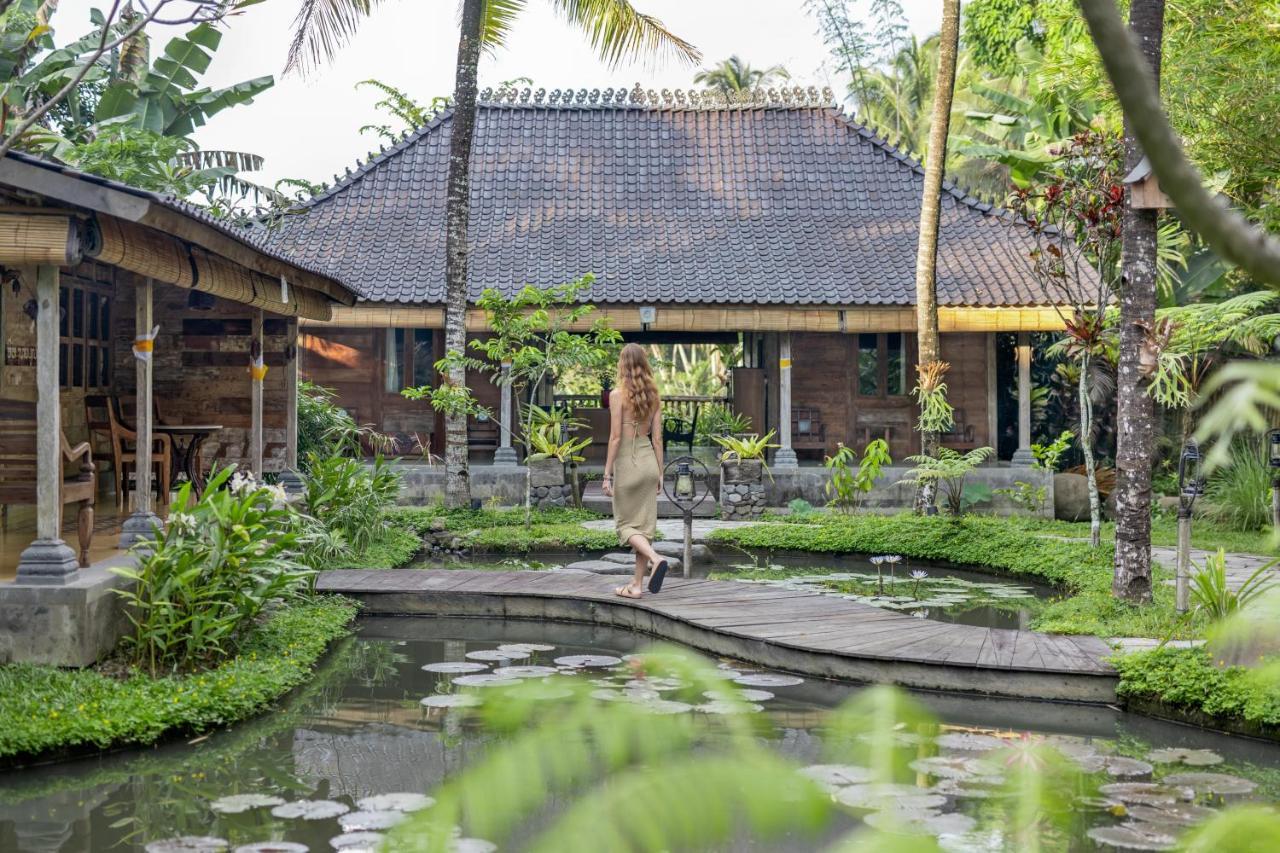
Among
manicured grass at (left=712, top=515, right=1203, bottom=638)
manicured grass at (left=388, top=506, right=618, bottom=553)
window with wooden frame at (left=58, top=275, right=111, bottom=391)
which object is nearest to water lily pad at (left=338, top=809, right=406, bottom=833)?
manicured grass at (left=712, top=515, right=1203, bottom=638)

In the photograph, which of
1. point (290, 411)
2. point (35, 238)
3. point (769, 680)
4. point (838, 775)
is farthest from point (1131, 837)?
point (290, 411)

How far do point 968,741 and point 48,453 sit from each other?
189 inches

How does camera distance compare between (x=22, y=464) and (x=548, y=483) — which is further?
(x=548, y=483)

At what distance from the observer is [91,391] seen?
10.5 metres

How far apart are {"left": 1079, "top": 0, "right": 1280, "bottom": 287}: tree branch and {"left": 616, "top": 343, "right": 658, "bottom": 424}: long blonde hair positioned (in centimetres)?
758

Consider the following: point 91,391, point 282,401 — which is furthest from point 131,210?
point 282,401

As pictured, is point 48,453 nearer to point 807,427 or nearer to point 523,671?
point 523,671

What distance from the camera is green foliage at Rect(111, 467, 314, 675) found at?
688 centimetres

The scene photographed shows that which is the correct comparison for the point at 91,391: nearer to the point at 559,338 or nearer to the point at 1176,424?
the point at 559,338

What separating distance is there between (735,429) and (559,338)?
15.2 feet

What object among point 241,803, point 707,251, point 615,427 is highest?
point 707,251

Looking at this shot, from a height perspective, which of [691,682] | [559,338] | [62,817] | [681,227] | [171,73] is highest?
[171,73]

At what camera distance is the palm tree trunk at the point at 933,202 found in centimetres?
1392

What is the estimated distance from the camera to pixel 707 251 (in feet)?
60.5
